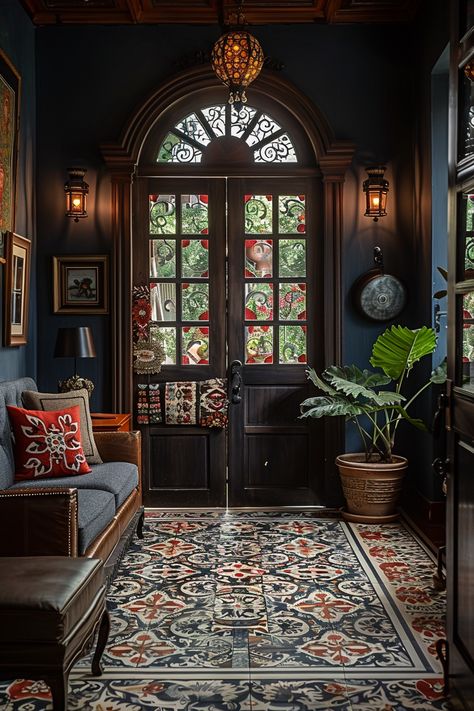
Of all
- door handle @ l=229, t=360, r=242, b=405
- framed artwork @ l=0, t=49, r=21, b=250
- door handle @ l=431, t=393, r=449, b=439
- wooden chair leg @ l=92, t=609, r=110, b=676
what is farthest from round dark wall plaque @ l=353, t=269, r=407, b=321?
wooden chair leg @ l=92, t=609, r=110, b=676

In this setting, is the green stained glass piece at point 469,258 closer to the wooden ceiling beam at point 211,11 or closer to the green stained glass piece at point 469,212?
the green stained glass piece at point 469,212

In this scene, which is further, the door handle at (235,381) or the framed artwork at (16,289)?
the door handle at (235,381)

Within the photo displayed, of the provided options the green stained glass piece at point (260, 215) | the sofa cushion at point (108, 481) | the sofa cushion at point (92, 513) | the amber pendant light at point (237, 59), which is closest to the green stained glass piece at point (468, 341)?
the sofa cushion at point (92, 513)

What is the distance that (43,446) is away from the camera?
14.3 feet

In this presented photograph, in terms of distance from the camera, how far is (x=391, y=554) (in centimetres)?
467

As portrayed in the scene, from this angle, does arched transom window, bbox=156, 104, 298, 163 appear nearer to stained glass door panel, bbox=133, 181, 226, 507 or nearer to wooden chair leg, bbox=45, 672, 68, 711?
stained glass door panel, bbox=133, 181, 226, 507

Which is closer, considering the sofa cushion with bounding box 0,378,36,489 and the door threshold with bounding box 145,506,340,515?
the sofa cushion with bounding box 0,378,36,489

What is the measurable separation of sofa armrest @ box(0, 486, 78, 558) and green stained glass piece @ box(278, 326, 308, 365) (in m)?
2.90

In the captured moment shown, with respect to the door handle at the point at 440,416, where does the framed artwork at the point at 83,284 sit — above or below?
above

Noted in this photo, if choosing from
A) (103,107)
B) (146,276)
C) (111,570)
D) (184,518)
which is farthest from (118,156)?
(111,570)

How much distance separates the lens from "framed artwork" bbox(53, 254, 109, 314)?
585 centimetres

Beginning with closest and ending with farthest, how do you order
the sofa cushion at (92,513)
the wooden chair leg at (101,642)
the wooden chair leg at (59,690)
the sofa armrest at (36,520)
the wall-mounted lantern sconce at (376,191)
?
the wooden chair leg at (59,690)
the wooden chair leg at (101,642)
the sofa armrest at (36,520)
the sofa cushion at (92,513)
the wall-mounted lantern sconce at (376,191)

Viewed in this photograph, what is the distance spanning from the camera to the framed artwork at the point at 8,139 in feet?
15.8

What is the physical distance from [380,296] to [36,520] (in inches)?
131
